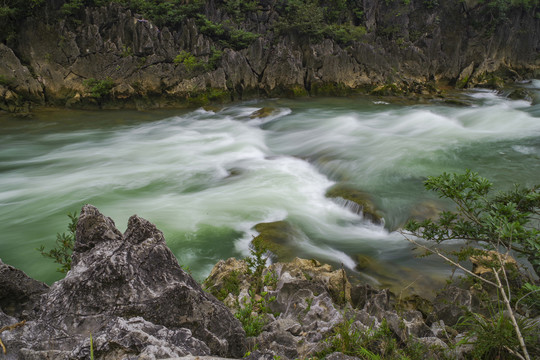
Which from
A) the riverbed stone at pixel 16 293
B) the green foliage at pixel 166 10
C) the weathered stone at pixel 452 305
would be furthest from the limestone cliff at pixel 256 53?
the weathered stone at pixel 452 305

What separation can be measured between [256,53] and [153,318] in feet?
64.2

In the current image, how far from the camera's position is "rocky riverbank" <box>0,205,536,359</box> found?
215cm

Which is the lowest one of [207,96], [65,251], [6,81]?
[65,251]

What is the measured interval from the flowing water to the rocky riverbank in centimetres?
260

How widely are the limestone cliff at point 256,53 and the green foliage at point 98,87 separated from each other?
0.16 feet

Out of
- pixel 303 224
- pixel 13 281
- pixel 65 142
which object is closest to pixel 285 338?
pixel 13 281

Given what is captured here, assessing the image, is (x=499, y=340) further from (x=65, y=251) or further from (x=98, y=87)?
(x=98, y=87)

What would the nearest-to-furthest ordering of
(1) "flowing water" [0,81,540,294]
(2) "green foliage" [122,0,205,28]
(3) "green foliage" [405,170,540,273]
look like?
1. (3) "green foliage" [405,170,540,273]
2. (1) "flowing water" [0,81,540,294]
3. (2) "green foliage" [122,0,205,28]

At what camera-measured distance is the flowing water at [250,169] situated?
684 centimetres

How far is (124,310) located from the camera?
2.39 metres

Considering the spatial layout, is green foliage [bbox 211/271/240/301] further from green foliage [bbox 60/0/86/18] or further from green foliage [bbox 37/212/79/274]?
green foliage [bbox 60/0/86/18]

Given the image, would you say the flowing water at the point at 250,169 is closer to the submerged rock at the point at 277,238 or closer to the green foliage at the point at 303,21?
the submerged rock at the point at 277,238

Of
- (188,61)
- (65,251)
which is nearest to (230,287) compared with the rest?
(65,251)

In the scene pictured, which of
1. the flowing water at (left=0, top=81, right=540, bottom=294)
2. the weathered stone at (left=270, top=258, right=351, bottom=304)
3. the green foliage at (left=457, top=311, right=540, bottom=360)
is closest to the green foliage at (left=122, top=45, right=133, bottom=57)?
the flowing water at (left=0, top=81, right=540, bottom=294)
